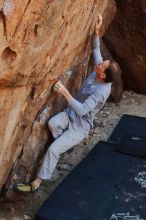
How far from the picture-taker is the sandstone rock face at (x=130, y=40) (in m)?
7.34

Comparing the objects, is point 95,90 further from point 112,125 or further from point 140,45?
point 140,45

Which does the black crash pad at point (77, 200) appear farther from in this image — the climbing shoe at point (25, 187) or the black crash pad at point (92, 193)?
the climbing shoe at point (25, 187)

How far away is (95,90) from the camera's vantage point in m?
5.34

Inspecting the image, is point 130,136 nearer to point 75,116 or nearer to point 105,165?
point 105,165

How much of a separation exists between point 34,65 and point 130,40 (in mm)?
3390

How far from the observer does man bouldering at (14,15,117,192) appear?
17.1 ft

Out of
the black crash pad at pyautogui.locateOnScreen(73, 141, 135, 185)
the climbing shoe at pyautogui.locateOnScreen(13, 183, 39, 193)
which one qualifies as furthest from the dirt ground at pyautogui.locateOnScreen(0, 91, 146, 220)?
the black crash pad at pyautogui.locateOnScreen(73, 141, 135, 185)

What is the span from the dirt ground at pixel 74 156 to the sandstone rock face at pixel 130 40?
304 millimetres

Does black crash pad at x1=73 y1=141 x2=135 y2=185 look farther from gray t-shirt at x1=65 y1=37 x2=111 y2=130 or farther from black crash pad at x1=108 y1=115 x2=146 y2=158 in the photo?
gray t-shirt at x1=65 y1=37 x2=111 y2=130

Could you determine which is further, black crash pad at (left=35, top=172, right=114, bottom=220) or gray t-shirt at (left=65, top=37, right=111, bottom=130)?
gray t-shirt at (left=65, top=37, right=111, bottom=130)

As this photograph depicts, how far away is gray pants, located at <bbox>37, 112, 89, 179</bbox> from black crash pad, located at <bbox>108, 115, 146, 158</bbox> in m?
0.91

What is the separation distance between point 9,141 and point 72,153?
5.20 feet

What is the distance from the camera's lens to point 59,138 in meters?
5.45

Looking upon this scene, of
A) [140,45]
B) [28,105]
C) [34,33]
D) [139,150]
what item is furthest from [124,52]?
[34,33]
